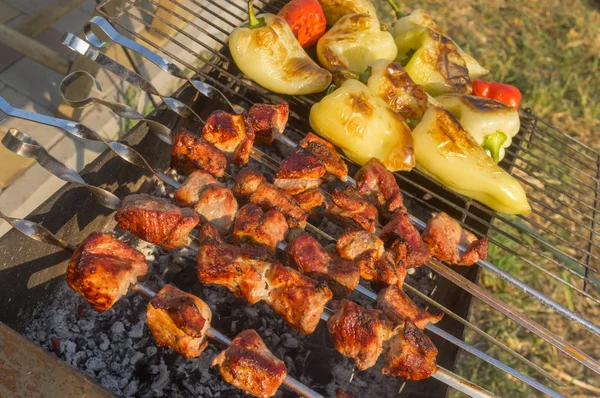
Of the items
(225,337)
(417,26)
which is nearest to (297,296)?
(225,337)

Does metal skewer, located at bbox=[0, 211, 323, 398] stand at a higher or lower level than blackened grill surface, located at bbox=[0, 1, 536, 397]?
higher

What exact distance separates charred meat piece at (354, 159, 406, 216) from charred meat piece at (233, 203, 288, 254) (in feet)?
1.89

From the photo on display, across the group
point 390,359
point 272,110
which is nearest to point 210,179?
point 272,110

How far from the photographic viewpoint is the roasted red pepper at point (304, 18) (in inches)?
146

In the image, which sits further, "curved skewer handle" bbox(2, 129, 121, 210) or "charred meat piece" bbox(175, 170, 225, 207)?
"charred meat piece" bbox(175, 170, 225, 207)

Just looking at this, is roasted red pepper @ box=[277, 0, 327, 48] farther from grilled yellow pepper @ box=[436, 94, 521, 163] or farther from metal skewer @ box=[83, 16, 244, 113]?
metal skewer @ box=[83, 16, 244, 113]

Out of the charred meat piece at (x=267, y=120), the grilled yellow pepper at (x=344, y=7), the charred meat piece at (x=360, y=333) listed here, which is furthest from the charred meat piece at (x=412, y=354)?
the grilled yellow pepper at (x=344, y=7)

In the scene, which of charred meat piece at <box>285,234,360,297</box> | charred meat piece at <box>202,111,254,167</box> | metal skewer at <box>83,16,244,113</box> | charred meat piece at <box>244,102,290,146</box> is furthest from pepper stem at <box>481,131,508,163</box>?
metal skewer at <box>83,16,244,113</box>

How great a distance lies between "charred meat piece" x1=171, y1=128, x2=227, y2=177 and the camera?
8.55 ft

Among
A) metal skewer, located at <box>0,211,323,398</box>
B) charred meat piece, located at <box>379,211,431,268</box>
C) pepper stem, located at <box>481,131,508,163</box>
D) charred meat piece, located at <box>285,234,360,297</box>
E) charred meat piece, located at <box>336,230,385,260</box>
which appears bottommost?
metal skewer, located at <box>0,211,323,398</box>

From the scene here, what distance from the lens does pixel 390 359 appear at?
7.44 feet

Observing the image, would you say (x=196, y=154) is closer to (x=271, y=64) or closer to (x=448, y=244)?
(x=271, y=64)

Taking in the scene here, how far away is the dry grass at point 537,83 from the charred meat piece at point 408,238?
72.8 inches

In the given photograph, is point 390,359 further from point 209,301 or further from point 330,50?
point 330,50
